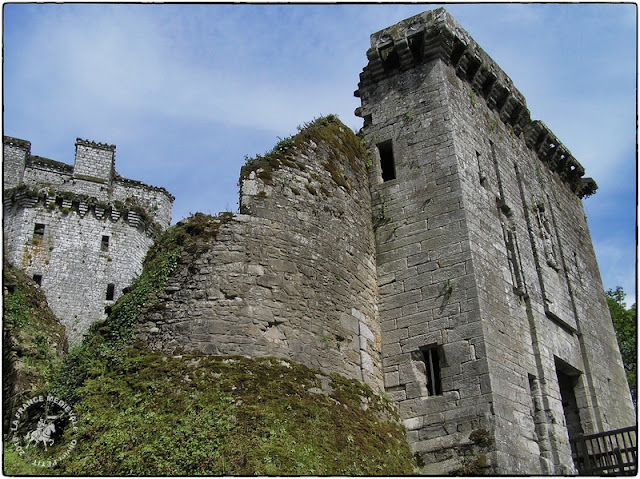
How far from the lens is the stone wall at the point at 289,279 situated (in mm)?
9539

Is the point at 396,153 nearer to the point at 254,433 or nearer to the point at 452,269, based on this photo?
the point at 452,269

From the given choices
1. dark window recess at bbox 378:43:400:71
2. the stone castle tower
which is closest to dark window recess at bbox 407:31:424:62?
dark window recess at bbox 378:43:400:71

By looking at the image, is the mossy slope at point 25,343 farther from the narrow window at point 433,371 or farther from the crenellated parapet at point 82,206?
the crenellated parapet at point 82,206

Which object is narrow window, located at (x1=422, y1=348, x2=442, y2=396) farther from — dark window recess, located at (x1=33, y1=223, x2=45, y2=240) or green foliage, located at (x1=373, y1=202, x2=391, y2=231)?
dark window recess, located at (x1=33, y1=223, x2=45, y2=240)

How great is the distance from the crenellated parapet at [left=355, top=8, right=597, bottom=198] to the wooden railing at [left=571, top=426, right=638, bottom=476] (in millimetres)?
6750

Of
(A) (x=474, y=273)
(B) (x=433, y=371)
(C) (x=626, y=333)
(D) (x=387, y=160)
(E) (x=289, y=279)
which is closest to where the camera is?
(E) (x=289, y=279)

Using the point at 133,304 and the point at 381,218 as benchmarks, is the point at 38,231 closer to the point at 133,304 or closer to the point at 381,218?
the point at 381,218

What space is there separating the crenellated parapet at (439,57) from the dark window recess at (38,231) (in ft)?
54.3

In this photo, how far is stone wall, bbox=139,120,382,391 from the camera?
9539 mm

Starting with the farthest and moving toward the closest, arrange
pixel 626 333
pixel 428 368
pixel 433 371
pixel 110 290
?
pixel 110 290
pixel 626 333
pixel 428 368
pixel 433 371

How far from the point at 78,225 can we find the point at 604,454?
21122mm

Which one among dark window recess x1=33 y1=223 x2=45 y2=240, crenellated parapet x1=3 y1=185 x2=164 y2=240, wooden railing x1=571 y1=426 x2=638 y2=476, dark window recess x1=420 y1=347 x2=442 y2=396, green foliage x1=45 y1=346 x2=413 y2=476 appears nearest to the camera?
green foliage x1=45 y1=346 x2=413 y2=476

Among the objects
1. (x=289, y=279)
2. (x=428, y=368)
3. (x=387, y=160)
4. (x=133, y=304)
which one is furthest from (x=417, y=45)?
(x=133, y=304)

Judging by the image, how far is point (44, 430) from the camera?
841cm
